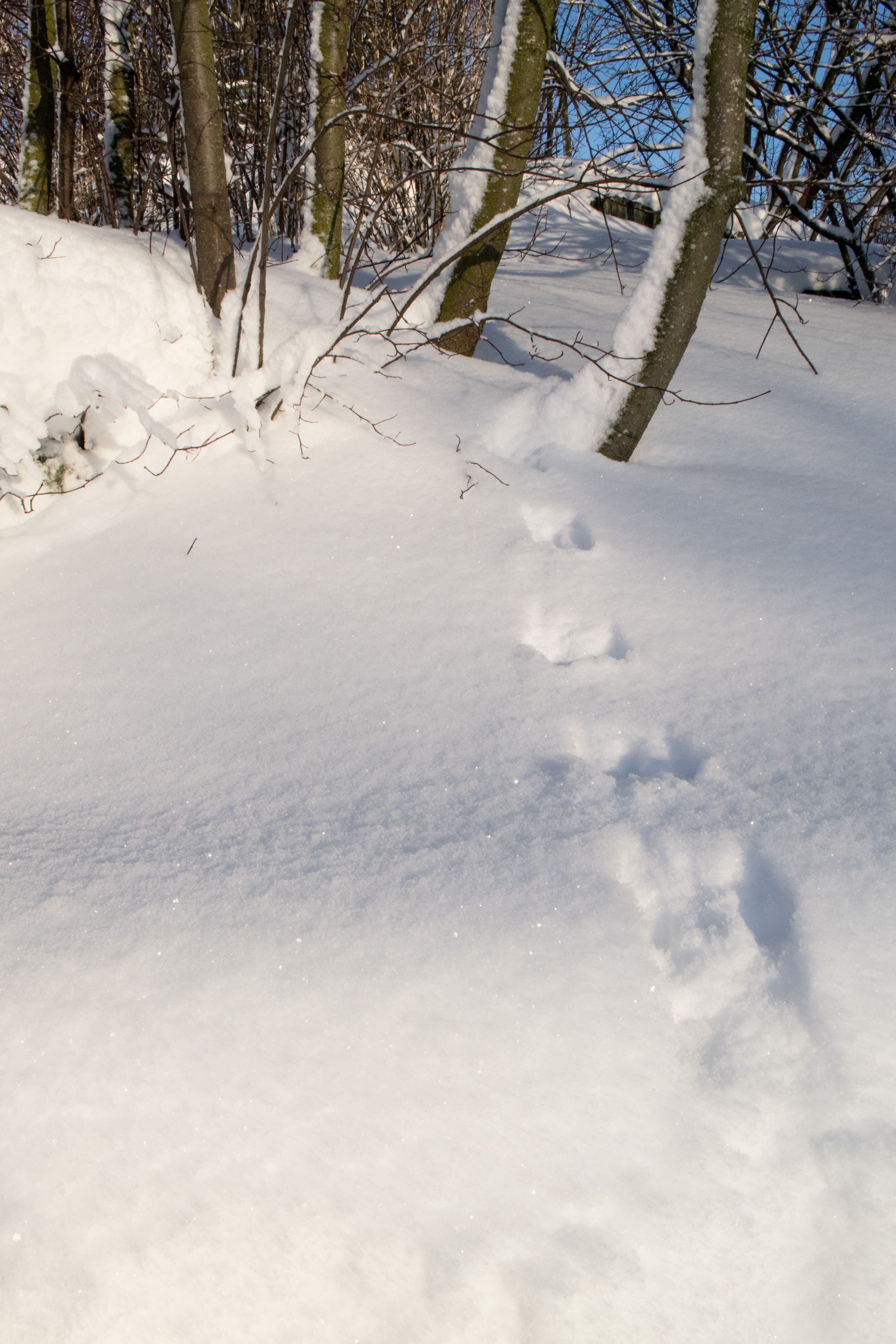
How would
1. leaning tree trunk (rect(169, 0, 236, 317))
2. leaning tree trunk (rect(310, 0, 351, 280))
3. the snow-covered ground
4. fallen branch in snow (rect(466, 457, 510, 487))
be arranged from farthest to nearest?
leaning tree trunk (rect(310, 0, 351, 280))
leaning tree trunk (rect(169, 0, 236, 317))
fallen branch in snow (rect(466, 457, 510, 487))
the snow-covered ground

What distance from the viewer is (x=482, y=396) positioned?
2.78 metres

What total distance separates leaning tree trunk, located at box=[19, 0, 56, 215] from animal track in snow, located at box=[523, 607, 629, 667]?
190 inches

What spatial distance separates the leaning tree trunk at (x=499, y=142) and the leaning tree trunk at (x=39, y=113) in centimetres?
329

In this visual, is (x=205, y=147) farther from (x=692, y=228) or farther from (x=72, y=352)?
(x=692, y=228)

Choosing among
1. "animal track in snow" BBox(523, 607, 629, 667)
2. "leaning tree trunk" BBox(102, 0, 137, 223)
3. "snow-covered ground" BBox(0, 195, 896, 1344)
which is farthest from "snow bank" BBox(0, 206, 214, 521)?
"leaning tree trunk" BBox(102, 0, 137, 223)

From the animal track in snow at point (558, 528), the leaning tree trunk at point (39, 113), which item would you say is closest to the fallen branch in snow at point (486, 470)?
the animal track in snow at point (558, 528)

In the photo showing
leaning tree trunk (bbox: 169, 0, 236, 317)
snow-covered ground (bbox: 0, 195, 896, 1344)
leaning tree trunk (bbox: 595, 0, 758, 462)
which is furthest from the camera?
leaning tree trunk (bbox: 169, 0, 236, 317)

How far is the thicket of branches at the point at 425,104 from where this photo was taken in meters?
3.63

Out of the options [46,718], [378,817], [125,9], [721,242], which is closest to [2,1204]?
[378,817]

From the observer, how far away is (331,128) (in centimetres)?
356

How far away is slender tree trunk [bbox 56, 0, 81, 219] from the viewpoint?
4699mm

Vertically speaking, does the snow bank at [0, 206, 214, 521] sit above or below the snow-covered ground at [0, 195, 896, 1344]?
above

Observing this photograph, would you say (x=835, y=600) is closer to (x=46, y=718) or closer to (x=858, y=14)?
(x=46, y=718)

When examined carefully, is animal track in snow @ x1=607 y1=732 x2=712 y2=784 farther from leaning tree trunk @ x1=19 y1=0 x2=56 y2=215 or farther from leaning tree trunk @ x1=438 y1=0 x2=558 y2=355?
leaning tree trunk @ x1=19 y1=0 x2=56 y2=215
